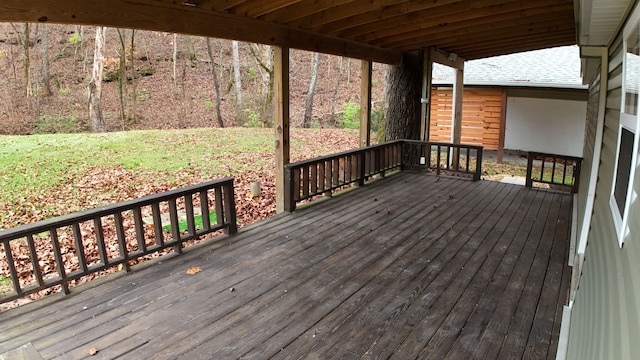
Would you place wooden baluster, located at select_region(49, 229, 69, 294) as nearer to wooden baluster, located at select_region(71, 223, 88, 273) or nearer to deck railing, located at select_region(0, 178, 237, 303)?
deck railing, located at select_region(0, 178, 237, 303)

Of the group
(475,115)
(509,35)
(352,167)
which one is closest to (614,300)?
(352,167)

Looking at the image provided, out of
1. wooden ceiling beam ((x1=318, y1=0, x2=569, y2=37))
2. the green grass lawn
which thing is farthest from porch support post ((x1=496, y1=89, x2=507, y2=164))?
wooden ceiling beam ((x1=318, y1=0, x2=569, y2=37))

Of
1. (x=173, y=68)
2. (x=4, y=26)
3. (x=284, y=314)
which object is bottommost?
(x=284, y=314)

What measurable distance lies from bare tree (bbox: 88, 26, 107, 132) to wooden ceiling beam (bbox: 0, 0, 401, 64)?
419 inches

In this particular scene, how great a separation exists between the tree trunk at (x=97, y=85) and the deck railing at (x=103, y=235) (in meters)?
9.40

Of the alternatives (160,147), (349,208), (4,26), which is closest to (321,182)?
(349,208)

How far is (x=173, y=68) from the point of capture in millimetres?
19484

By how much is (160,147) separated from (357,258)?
847cm

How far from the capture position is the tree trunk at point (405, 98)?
752 cm

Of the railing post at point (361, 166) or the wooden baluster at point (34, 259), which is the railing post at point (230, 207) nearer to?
the wooden baluster at point (34, 259)

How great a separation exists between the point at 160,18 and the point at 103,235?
2012mm

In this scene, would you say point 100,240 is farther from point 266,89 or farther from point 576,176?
point 266,89

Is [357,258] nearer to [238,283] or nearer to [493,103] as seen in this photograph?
[238,283]

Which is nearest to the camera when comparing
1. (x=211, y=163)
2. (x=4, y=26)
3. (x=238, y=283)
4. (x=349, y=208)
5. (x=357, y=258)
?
(x=238, y=283)
